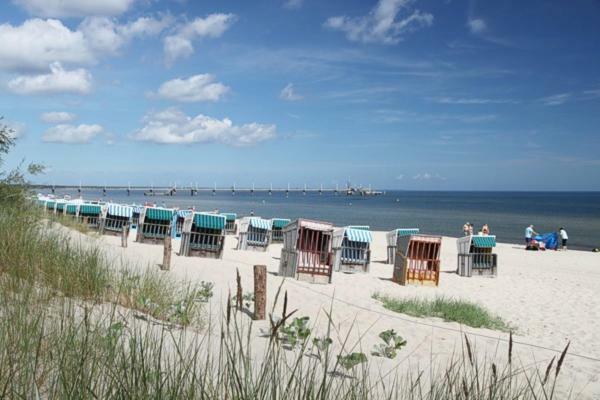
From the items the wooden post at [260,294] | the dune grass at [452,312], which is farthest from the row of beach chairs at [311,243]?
the wooden post at [260,294]

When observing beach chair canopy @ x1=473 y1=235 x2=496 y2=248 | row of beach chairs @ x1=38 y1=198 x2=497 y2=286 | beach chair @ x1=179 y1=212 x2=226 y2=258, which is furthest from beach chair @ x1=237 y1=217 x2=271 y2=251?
beach chair canopy @ x1=473 y1=235 x2=496 y2=248

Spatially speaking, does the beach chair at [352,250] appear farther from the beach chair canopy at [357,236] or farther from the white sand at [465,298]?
the white sand at [465,298]

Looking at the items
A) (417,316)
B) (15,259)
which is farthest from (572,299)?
(15,259)

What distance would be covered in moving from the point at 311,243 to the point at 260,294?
5.59 m

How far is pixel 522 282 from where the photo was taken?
14.0 metres

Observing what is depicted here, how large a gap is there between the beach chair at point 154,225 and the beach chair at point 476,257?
9160 millimetres

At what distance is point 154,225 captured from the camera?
17.7m

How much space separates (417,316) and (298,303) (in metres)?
1.76

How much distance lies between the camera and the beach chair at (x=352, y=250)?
13.8 meters

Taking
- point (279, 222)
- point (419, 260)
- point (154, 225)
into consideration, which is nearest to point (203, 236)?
point (154, 225)

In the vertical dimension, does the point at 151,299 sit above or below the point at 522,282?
above

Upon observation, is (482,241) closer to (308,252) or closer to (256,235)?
(308,252)

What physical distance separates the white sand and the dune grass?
268mm

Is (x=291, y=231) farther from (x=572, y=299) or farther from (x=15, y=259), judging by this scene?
(x=15, y=259)
